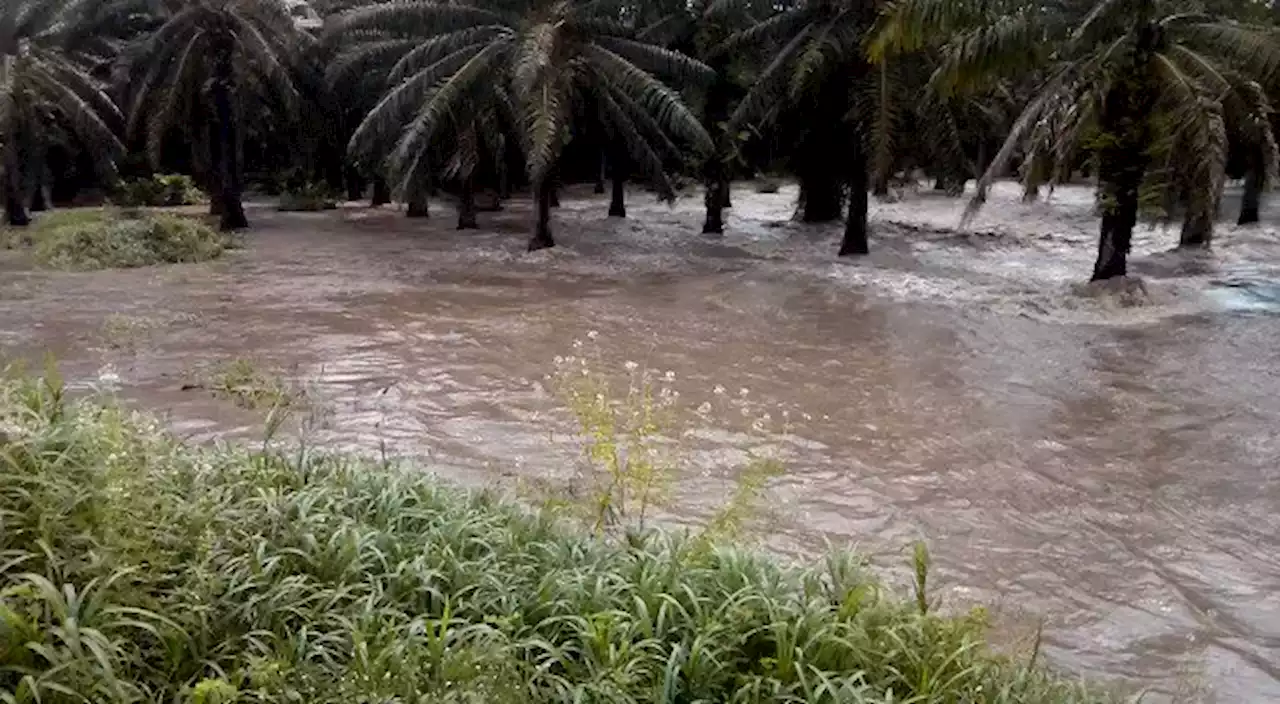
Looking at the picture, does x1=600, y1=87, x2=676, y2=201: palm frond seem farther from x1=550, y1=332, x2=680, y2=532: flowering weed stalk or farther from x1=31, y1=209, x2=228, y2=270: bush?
x1=550, y1=332, x2=680, y2=532: flowering weed stalk

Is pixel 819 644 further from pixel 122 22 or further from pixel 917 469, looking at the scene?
pixel 122 22

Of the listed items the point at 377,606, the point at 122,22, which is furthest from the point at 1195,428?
the point at 122,22

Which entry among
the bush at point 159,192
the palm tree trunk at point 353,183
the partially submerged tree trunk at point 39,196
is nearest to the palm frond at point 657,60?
the palm tree trunk at point 353,183

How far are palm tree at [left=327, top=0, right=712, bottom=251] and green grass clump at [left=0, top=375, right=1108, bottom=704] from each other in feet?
40.4

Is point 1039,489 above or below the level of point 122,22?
below

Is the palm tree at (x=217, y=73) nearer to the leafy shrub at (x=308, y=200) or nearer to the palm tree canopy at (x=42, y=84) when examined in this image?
the palm tree canopy at (x=42, y=84)

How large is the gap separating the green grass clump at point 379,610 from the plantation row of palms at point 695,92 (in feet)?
33.7

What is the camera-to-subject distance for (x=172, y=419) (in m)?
8.17

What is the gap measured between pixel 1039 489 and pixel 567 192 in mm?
27638

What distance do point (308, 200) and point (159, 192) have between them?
3.52m

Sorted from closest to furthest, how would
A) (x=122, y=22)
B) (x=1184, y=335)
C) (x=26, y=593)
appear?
1. (x=26, y=593)
2. (x=1184, y=335)
3. (x=122, y=22)

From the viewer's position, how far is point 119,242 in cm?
1755

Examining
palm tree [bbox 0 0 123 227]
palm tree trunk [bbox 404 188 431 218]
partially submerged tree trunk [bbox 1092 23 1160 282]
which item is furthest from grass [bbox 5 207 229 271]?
partially submerged tree trunk [bbox 1092 23 1160 282]

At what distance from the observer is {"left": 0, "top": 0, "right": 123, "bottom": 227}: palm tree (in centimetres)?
2005
